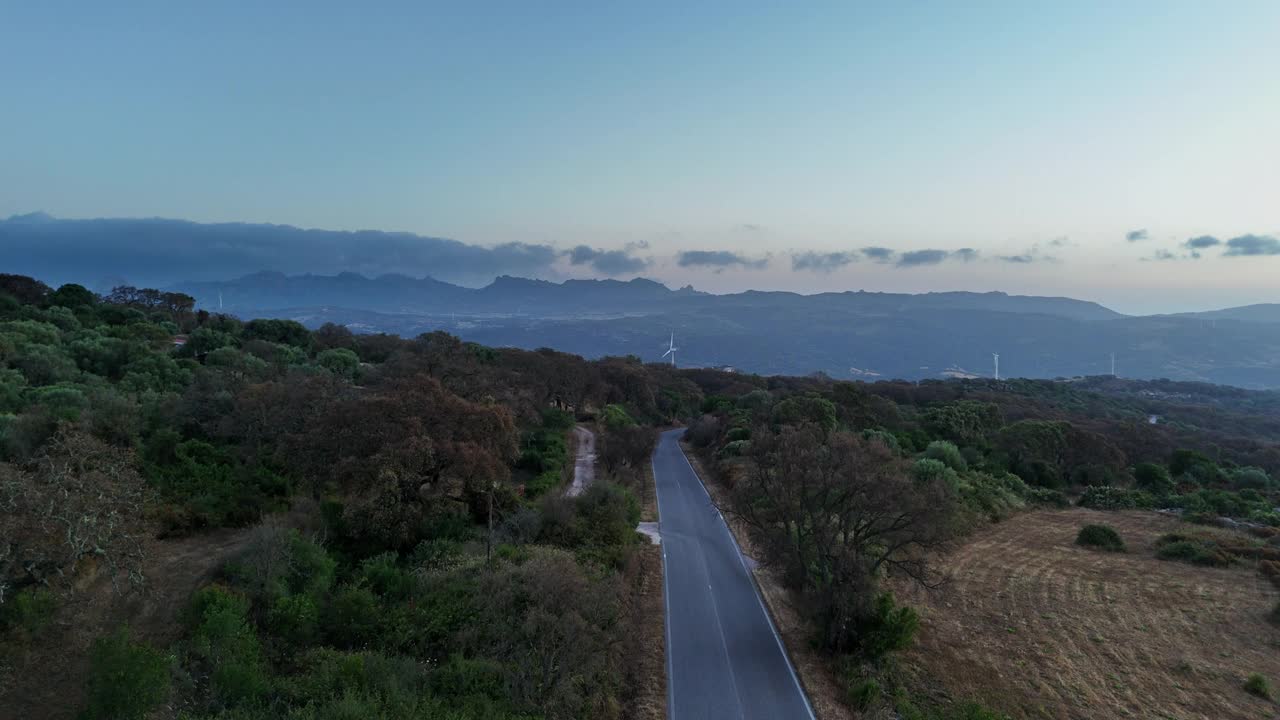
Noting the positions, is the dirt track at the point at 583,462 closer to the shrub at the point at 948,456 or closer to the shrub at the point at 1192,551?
the shrub at the point at 948,456

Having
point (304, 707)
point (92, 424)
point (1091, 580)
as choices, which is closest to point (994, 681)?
point (1091, 580)

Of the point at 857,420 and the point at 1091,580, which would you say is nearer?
the point at 1091,580

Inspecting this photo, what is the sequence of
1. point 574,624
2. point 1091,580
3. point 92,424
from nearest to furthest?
point 574,624, point 92,424, point 1091,580

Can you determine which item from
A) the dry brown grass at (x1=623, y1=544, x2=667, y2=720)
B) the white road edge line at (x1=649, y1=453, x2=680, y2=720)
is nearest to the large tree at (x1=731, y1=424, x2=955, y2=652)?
the white road edge line at (x1=649, y1=453, x2=680, y2=720)

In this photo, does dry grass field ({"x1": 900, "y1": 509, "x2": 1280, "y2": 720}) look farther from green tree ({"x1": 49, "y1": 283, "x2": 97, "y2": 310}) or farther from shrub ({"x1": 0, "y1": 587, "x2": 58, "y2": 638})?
green tree ({"x1": 49, "y1": 283, "x2": 97, "y2": 310})

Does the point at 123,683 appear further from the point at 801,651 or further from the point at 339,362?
the point at 339,362

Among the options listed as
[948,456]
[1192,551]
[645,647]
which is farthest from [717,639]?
[948,456]

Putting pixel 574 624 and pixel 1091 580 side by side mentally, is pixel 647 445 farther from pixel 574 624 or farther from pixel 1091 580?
pixel 574 624
